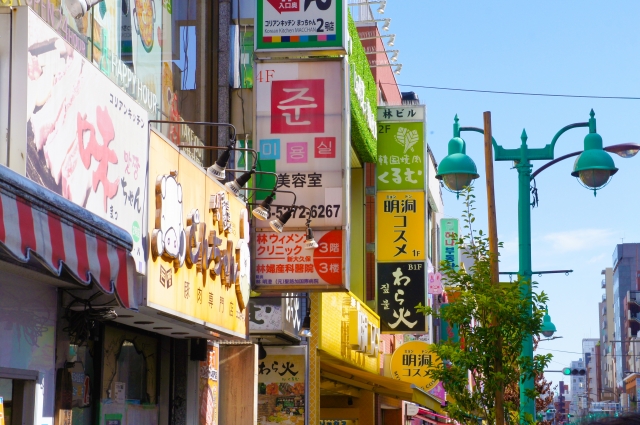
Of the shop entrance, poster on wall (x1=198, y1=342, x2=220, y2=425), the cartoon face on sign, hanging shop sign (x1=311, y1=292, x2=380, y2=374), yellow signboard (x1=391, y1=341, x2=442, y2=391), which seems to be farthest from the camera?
yellow signboard (x1=391, y1=341, x2=442, y2=391)

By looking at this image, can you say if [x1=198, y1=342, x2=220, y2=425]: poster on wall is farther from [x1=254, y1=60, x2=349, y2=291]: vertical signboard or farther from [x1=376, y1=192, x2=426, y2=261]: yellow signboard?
[x1=376, y1=192, x2=426, y2=261]: yellow signboard

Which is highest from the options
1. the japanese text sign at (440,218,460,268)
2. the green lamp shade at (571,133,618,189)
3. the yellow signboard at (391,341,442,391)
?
the japanese text sign at (440,218,460,268)

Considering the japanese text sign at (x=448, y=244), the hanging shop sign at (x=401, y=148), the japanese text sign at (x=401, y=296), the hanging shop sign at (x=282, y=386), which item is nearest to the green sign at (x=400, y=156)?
the hanging shop sign at (x=401, y=148)

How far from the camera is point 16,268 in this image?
7.83m

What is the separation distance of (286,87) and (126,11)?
4.01 m

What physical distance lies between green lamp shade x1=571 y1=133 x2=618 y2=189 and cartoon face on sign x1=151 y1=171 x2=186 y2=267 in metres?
6.31

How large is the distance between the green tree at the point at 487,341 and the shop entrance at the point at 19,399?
8.40 m

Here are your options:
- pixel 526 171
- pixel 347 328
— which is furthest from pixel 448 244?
pixel 526 171

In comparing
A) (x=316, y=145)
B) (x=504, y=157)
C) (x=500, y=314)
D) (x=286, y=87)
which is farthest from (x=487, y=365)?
(x=286, y=87)

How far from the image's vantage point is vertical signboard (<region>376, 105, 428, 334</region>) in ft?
83.9

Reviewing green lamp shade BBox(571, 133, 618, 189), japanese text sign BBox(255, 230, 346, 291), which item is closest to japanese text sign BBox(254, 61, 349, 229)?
japanese text sign BBox(255, 230, 346, 291)

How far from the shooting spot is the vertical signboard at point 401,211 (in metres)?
25.6

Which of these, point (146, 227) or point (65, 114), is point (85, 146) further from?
point (146, 227)

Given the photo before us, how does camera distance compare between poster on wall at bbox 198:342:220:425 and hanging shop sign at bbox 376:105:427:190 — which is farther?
hanging shop sign at bbox 376:105:427:190
